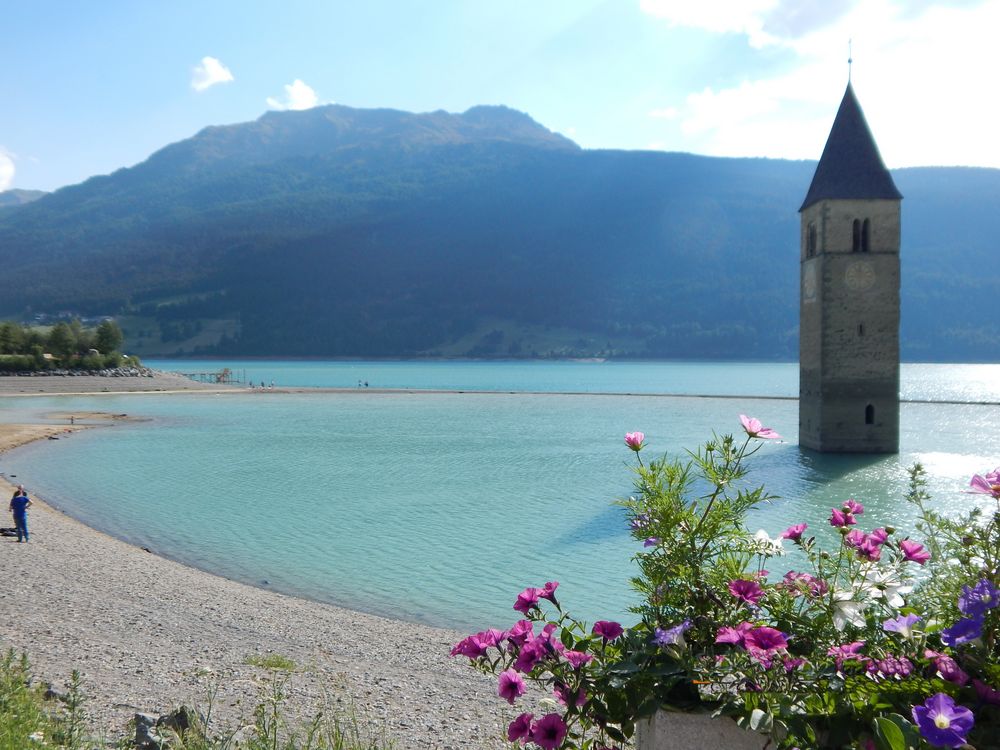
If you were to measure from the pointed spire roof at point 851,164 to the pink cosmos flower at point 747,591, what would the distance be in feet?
113

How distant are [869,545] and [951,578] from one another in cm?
31

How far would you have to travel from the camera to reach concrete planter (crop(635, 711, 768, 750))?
282cm

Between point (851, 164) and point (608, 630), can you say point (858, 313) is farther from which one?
point (608, 630)

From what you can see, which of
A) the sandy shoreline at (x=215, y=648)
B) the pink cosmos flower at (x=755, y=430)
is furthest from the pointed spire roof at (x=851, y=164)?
the pink cosmos flower at (x=755, y=430)

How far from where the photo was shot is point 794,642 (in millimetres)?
3150

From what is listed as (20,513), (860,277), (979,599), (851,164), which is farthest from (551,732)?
(851,164)

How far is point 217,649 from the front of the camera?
10016 mm

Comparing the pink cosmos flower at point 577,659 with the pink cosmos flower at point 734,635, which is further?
the pink cosmos flower at point 577,659

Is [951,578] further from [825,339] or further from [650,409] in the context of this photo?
[650,409]

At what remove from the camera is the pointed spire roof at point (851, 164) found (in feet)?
112

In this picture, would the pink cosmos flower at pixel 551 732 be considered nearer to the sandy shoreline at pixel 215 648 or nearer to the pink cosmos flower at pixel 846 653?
the pink cosmos flower at pixel 846 653

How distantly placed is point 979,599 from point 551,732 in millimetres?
1515

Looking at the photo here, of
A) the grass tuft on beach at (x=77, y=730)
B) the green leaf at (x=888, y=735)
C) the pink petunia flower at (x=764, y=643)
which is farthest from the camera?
the grass tuft on beach at (x=77, y=730)

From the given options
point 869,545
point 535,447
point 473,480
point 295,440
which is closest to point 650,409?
point 535,447
